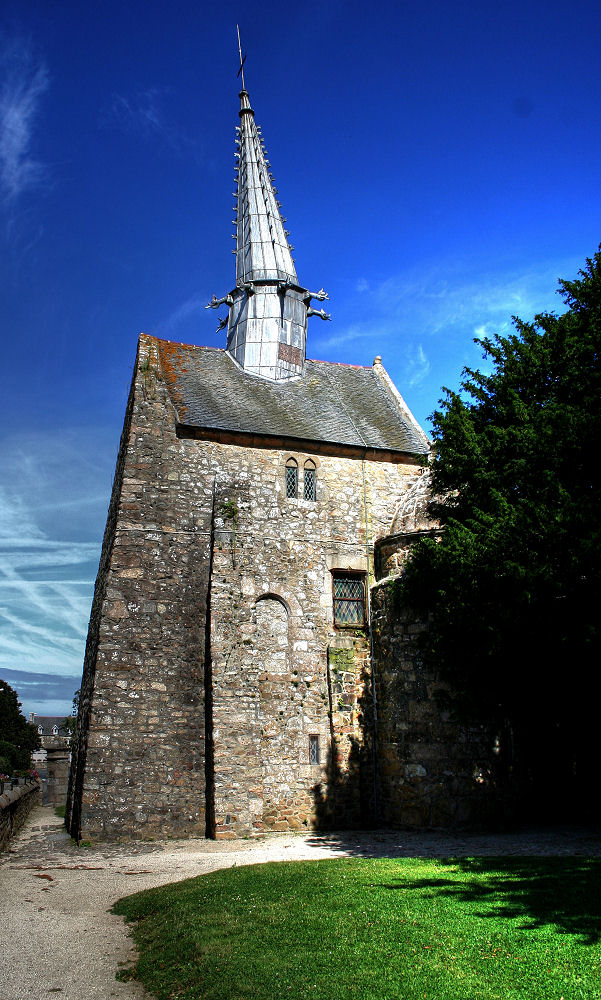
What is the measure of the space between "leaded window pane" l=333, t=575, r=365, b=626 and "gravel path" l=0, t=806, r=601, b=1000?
5227 mm

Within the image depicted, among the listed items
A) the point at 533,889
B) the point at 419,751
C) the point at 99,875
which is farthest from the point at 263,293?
the point at 533,889

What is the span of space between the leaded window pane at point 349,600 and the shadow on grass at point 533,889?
810 cm

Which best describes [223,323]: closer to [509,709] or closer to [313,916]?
[509,709]

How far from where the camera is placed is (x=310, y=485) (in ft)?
61.6

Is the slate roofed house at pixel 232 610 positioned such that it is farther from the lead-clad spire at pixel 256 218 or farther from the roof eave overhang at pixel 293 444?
the lead-clad spire at pixel 256 218

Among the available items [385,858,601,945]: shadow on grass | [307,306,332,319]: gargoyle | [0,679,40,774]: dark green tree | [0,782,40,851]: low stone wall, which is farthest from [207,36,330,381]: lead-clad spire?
[0,679,40,774]: dark green tree

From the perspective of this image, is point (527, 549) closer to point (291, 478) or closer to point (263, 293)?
point (291, 478)

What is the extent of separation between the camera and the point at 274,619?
16641mm

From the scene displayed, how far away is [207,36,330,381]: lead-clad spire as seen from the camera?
2217 cm

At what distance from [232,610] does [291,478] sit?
4462 millimetres

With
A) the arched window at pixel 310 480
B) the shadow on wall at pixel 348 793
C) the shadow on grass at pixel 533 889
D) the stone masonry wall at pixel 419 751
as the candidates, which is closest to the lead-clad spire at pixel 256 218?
the arched window at pixel 310 480

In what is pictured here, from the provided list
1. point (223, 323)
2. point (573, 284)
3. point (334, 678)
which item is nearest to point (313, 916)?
point (334, 678)

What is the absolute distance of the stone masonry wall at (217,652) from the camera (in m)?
14.4

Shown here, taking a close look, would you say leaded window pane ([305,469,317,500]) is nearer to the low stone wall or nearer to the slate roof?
the slate roof
